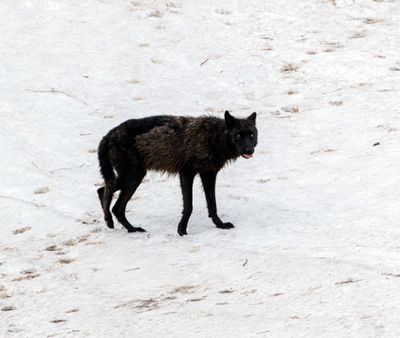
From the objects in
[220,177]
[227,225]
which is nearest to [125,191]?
[227,225]

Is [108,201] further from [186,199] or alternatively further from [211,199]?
[211,199]

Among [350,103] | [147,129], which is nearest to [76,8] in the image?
[350,103]

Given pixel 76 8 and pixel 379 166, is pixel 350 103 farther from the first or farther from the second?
pixel 76 8

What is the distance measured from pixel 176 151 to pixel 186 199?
74cm

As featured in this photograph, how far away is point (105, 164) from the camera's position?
36.0 ft

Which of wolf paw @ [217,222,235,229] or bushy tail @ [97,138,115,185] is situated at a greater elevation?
bushy tail @ [97,138,115,185]

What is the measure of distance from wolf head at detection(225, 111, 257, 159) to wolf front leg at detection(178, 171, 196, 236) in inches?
32.1

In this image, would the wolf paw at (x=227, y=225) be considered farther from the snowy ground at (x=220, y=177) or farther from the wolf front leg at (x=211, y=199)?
the snowy ground at (x=220, y=177)

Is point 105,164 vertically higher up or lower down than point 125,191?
higher up

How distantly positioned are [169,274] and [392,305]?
114 inches

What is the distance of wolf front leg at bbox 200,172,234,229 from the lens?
34.6 ft

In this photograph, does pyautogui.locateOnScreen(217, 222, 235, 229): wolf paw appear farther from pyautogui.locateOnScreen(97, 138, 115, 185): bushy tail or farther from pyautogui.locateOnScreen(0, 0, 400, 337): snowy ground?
pyautogui.locateOnScreen(97, 138, 115, 185): bushy tail

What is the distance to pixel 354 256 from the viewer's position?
852 centimetres

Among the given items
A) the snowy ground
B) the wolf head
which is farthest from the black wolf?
the snowy ground
